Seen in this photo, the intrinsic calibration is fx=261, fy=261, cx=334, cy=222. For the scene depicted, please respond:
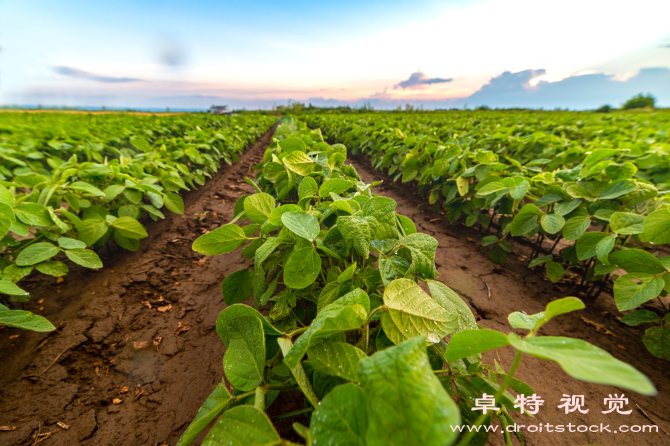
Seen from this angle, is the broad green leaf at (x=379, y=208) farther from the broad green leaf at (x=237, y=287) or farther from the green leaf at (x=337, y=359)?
the broad green leaf at (x=237, y=287)

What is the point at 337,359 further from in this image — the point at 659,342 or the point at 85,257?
the point at 659,342

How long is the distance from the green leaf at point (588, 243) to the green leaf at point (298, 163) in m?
1.89

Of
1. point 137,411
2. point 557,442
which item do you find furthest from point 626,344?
point 137,411

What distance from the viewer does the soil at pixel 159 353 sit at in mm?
1347

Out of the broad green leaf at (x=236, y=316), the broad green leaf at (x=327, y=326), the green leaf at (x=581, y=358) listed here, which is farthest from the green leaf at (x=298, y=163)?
the green leaf at (x=581, y=358)

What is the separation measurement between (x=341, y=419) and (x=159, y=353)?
186 cm

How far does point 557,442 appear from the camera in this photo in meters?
1.30

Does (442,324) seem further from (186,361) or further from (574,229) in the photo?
(574,229)

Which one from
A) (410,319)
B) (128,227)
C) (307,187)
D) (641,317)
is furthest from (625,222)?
(128,227)

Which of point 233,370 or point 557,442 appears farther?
point 557,442

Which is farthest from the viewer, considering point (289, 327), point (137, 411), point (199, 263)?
point (199, 263)

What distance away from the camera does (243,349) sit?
72 cm

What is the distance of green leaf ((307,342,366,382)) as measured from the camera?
1.94 ft

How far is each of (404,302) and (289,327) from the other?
54cm
